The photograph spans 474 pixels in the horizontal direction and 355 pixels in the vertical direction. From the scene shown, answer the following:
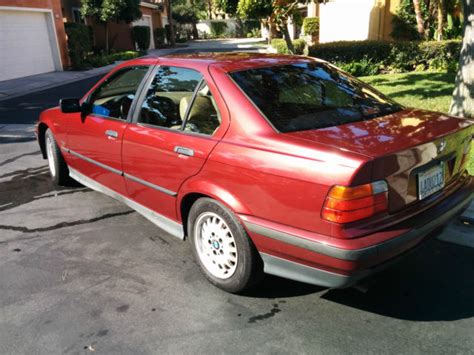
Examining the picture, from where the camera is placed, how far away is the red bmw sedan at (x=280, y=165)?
243 cm

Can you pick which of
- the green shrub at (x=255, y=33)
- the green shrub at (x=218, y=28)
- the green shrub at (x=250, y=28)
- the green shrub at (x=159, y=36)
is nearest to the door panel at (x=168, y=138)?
the green shrub at (x=159, y=36)

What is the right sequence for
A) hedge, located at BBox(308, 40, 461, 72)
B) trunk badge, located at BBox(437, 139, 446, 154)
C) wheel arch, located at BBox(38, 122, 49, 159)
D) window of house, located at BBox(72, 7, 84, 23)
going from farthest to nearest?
window of house, located at BBox(72, 7, 84, 23)
hedge, located at BBox(308, 40, 461, 72)
wheel arch, located at BBox(38, 122, 49, 159)
trunk badge, located at BBox(437, 139, 446, 154)

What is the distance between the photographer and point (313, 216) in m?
2.47

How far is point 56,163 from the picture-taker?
5152mm

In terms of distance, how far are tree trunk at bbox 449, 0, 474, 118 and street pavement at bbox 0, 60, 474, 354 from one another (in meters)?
3.29

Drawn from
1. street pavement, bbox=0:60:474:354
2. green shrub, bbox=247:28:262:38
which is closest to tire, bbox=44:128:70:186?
street pavement, bbox=0:60:474:354

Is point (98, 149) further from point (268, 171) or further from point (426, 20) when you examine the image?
point (426, 20)

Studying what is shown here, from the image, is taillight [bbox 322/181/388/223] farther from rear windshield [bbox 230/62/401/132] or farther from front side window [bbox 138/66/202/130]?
front side window [bbox 138/66/202/130]

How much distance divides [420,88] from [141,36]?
84.0 feet

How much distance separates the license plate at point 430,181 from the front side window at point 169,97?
1.69 m

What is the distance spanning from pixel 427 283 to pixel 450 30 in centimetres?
1592

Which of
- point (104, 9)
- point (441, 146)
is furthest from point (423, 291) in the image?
point (104, 9)

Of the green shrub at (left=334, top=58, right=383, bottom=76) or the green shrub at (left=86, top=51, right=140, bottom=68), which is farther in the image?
the green shrub at (left=86, top=51, right=140, bottom=68)

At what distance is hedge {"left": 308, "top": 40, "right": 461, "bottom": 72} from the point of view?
42.7 feet
